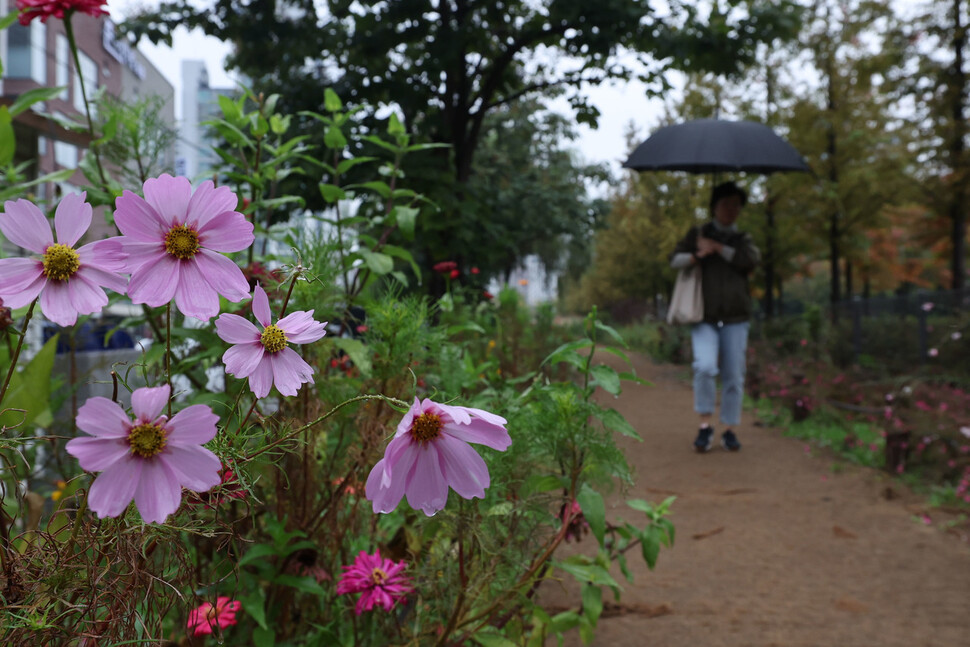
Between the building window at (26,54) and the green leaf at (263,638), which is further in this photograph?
the building window at (26,54)

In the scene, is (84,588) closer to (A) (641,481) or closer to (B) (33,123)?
(B) (33,123)

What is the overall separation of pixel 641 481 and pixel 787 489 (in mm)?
939

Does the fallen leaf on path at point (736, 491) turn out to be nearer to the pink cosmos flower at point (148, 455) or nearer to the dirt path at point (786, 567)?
the dirt path at point (786, 567)

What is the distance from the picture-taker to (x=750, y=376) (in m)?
9.78

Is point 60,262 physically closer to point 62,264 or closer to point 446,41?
point 62,264

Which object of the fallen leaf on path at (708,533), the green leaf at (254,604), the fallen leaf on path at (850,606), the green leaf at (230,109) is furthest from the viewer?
the fallen leaf on path at (708,533)

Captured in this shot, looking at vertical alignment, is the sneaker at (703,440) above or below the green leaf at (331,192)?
below

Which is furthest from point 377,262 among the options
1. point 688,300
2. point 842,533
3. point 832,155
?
point 832,155

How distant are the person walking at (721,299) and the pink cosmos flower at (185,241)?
5.16 metres

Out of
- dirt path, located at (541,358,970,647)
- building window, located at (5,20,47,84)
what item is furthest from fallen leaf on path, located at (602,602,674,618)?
building window, located at (5,20,47,84)

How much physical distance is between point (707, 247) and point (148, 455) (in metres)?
5.36

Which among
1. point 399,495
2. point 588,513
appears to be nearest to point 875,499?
point 588,513

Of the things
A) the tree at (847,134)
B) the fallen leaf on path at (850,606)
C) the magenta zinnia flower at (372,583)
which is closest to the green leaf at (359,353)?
the magenta zinnia flower at (372,583)

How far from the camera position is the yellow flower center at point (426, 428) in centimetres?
62
